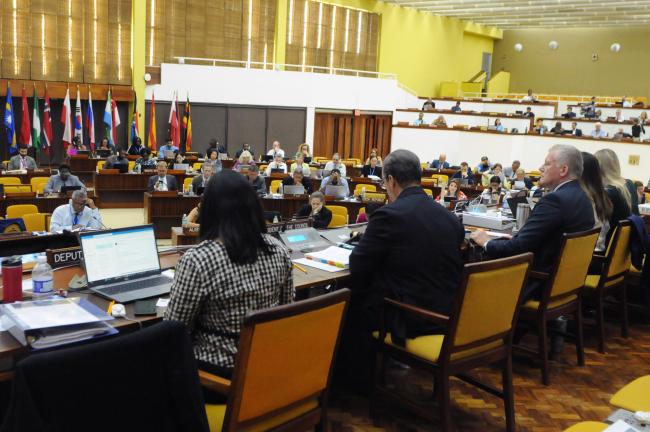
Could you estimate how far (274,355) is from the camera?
213 centimetres

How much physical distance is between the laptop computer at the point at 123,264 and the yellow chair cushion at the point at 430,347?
120cm

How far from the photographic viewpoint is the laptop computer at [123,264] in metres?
2.98

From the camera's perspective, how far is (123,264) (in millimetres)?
3156

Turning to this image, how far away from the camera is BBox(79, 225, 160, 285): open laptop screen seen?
119 inches

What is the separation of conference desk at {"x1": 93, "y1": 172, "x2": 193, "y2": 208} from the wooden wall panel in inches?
369

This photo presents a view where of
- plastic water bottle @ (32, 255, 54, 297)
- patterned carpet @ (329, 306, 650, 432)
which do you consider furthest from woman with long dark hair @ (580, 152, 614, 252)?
plastic water bottle @ (32, 255, 54, 297)

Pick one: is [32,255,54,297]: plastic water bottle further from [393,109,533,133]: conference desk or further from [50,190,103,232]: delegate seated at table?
[393,109,533,133]: conference desk

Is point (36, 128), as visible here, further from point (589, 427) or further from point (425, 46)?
point (425, 46)

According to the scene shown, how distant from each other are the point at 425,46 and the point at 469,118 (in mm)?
7605

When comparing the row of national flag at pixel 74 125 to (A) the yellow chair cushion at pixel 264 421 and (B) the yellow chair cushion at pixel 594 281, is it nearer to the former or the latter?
(B) the yellow chair cushion at pixel 594 281

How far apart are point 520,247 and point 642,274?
1.69 metres

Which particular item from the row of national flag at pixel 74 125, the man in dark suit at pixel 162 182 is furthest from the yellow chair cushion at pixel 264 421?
the row of national flag at pixel 74 125

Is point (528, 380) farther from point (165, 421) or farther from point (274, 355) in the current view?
point (165, 421)

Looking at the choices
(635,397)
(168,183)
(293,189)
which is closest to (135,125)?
(168,183)
